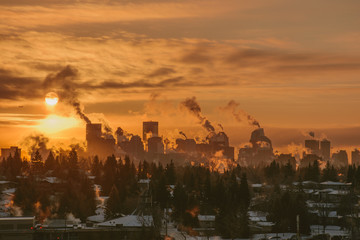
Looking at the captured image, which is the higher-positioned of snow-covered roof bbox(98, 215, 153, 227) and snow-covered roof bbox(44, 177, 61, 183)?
snow-covered roof bbox(44, 177, 61, 183)

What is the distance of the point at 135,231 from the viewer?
12038 centimetres

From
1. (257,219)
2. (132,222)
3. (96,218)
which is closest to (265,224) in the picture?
(257,219)

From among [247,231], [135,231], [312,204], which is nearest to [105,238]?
[135,231]

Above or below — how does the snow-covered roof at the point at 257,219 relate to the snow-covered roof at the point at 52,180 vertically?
below

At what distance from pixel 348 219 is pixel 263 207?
23.3 metres

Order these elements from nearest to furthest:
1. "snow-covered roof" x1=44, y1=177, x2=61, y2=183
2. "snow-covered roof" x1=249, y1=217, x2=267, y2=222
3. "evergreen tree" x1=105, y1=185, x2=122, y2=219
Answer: "snow-covered roof" x1=249, y1=217, x2=267, y2=222 < "evergreen tree" x1=105, y1=185, x2=122, y2=219 < "snow-covered roof" x1=44, y1=177, x2=61, y2=183

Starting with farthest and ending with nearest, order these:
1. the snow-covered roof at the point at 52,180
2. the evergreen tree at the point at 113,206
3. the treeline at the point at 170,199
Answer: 1. the snow-covered roof at the point at 52,180
2. the evergreen tree at the point at 113,206
3. the treeline at the point at 170,199

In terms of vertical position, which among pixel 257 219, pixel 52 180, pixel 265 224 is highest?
pixel 52 180

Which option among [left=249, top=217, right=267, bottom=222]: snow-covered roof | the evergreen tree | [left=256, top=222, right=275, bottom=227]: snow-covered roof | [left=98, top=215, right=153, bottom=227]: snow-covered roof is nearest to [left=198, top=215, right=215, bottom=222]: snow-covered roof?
[left=249, top=217, right=267, bottom=222]: snow-covered roof

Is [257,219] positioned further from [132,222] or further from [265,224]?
[132,222]

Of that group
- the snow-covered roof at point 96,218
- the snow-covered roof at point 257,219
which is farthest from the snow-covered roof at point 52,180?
the snow-covered roof at point 257,219

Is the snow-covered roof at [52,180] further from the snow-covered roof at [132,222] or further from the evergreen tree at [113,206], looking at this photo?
the snow-covered roof at [132,222]

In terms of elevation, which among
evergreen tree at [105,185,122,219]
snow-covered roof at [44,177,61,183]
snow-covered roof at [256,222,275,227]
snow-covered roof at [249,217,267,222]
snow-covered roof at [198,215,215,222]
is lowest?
snow-covered roof at [256,222,275,227]

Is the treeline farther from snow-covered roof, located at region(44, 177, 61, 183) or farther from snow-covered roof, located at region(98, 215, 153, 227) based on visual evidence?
snow-covered roof, located at region(98, 215, 153, 227)
